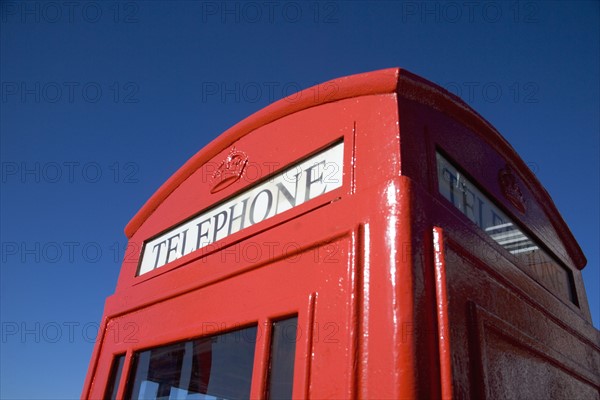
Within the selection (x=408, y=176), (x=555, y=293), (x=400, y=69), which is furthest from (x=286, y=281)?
(x=555, y=293)

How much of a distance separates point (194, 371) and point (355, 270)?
1.09 metres

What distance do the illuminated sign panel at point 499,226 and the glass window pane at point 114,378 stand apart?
160cm

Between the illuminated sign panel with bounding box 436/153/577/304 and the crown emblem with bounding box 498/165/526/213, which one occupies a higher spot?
the crown emblem with bounding box 498/165/526/213

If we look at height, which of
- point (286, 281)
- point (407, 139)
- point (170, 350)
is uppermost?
point (407, 139)

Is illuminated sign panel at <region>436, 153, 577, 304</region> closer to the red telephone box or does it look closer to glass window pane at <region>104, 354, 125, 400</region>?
the red telephone box

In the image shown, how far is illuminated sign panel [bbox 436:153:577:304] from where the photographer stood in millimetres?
1700

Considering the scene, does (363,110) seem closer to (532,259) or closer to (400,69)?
(400,69)

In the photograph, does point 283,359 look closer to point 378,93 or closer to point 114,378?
point 378,93

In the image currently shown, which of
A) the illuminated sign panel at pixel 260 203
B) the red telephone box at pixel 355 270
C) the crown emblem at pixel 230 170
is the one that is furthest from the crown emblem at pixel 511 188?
the crown emblem at pixel 230 170

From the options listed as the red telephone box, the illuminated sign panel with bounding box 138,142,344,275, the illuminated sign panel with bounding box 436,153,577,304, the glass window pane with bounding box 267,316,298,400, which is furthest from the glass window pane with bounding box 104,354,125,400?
the illuminated sign panel with bounding box 436,153,577,304

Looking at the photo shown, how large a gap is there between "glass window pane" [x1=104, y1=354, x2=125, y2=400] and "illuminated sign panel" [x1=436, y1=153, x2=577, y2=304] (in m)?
1.60

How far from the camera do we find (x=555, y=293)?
7.13 feet

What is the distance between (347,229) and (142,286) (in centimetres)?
134

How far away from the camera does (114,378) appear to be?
2.15 m
